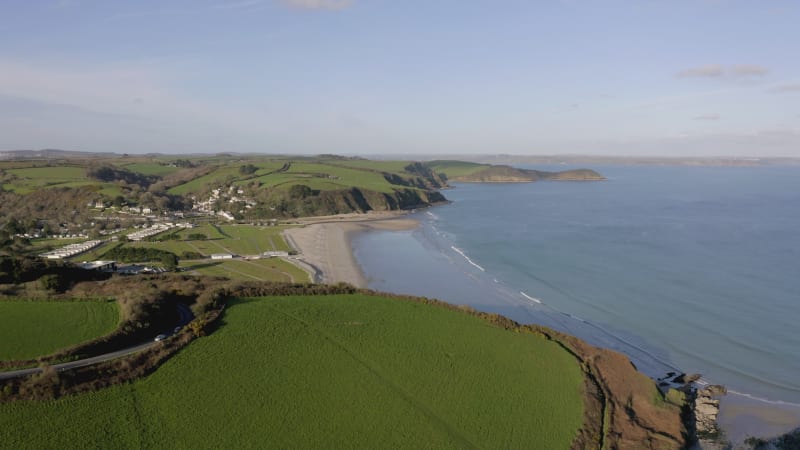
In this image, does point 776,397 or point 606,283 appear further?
point 606,283

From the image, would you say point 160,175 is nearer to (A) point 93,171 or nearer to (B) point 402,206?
(A) point 93,171

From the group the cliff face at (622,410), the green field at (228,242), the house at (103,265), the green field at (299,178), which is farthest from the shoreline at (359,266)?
the green field at (299,178)

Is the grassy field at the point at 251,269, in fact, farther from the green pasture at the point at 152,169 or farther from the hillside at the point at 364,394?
the green pasture at the point at 152,169

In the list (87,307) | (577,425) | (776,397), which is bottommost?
(776,397)

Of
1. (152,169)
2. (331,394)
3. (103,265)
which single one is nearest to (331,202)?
(103,265)

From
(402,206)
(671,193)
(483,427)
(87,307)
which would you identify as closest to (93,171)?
(402,206)
